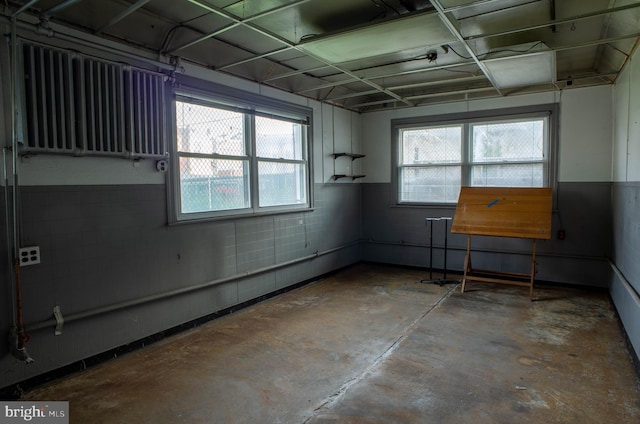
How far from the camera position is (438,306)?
461 centimetres

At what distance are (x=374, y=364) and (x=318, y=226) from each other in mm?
2945

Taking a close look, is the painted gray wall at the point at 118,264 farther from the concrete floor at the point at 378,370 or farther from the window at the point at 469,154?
the window at the point at 469,154

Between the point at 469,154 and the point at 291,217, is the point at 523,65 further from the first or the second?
the point at 291,217

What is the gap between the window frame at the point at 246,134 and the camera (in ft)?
12.4

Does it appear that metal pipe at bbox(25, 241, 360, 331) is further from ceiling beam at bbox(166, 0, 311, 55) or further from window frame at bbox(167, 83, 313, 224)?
ceiling beam at bbox(166, 0, 311, 55)

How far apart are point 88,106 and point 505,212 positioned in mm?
4723

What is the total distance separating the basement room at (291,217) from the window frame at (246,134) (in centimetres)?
3

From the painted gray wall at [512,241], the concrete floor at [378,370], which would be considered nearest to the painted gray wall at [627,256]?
the concrete floor at [378,370]

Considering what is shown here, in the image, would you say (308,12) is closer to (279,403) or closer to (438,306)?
(279,403)

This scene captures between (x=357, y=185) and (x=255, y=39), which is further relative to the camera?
(x=357, y=185)

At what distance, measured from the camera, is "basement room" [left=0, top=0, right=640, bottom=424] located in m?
2.73

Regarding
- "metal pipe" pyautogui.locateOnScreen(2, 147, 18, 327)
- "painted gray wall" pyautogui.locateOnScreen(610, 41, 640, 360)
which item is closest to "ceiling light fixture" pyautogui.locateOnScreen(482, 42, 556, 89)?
"painted gray wall" pyautogui.locateOnScreen(610, 41, 640, 360)

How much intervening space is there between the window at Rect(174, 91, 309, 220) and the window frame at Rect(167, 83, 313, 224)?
0.01m

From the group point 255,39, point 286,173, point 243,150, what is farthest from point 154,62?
point 286,173
